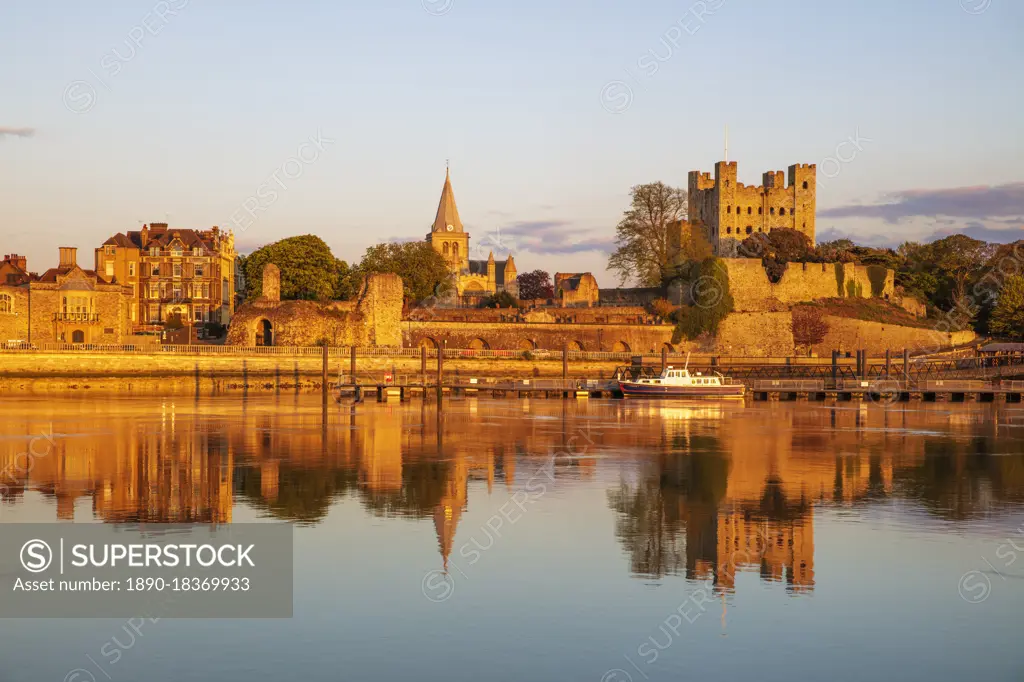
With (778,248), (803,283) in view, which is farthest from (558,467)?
(778,248)

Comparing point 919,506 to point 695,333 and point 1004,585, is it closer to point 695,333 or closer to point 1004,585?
point 1004,585

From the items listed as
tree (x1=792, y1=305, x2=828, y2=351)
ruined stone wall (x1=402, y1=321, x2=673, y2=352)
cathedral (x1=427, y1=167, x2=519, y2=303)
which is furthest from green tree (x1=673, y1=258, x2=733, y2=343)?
cathedral (x1=427, y1=167, x2=519, y2=303)

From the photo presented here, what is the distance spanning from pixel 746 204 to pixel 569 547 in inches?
2637

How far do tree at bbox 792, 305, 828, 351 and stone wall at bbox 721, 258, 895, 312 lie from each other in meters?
1.28

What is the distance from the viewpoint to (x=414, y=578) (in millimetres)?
12828

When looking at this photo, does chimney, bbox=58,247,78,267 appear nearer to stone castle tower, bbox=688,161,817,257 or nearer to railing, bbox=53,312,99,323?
railing, bbox=53,312,99,323

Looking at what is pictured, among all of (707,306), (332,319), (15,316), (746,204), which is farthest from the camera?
(746,204)

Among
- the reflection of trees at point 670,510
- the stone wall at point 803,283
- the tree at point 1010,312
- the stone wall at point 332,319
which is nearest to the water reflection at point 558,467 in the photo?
the reflection of trees at point 670,510

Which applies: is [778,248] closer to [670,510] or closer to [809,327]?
[809,327]

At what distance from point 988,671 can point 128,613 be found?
8.42 m

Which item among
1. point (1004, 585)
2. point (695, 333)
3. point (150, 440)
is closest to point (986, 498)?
point (1004, 585)

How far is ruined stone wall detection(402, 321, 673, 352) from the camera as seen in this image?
5947 centimetres

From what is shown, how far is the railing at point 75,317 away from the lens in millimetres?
60375

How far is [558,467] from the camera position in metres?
22.6
